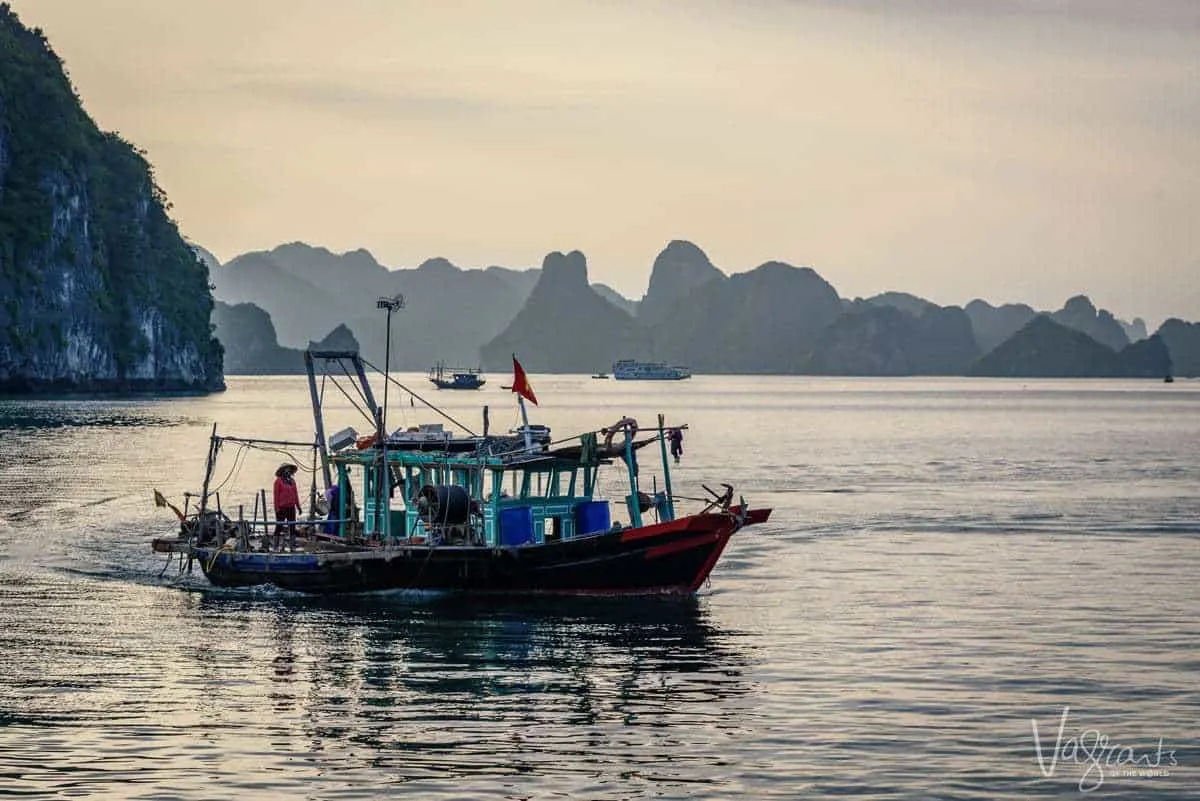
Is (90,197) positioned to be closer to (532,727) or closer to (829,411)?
(829,411)

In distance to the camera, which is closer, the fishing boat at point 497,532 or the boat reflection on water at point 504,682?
the boat reflection on water at point 504,682

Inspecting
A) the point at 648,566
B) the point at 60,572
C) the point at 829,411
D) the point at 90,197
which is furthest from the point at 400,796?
the point at 90,197

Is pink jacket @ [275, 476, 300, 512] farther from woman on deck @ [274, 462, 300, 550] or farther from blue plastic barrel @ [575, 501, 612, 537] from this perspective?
blue plastic barrel @ [575, 501, 612, 537]

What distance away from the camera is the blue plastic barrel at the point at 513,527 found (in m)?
33.7

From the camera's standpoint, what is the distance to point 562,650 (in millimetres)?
28109

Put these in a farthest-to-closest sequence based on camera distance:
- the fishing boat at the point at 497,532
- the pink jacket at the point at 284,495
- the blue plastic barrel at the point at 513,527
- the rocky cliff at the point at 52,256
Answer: the rocky cliff at the point at 52,256 → the pink jacket at the point at 284,495 → the blue plastic barrel at the point at 513,527 → the fishing boat at the point at 497,532

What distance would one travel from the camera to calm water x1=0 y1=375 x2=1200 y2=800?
19688 millimetres

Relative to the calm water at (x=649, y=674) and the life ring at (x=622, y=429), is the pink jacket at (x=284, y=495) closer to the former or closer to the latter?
the calm water at (x=649, y=674)

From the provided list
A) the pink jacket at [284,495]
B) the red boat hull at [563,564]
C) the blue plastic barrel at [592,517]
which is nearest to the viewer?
the red boat hull at [563,564]

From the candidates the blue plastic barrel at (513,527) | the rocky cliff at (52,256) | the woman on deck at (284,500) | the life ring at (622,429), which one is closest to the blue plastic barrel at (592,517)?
the blue plastic barrel at (513,527)

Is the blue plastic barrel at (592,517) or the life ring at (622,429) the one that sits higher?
the life ring at (622,429)

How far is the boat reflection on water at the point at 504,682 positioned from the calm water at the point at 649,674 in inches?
3.1

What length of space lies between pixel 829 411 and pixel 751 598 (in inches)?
6092

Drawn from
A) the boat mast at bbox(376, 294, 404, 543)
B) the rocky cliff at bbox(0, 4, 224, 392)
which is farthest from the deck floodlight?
the rocky cliff at bbox(0, 4, 224, 392)
